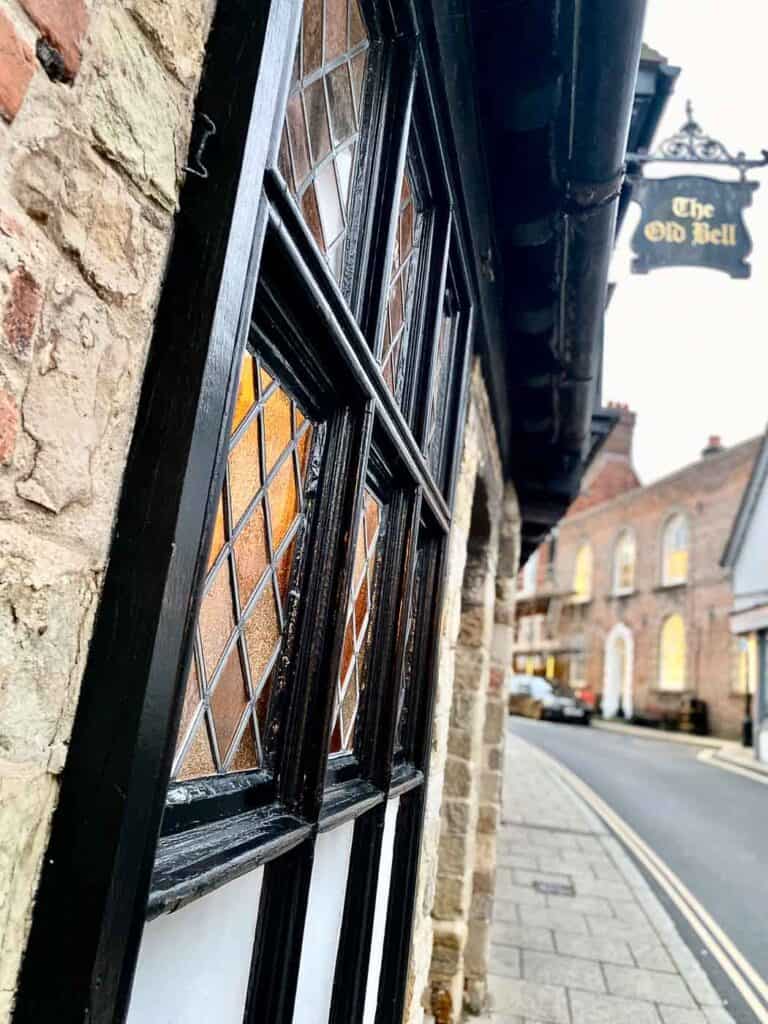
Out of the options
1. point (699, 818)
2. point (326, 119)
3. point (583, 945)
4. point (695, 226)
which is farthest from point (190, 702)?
point (699, 818)

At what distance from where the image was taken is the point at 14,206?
615 mm

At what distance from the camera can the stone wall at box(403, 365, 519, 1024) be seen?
2604 millimetres

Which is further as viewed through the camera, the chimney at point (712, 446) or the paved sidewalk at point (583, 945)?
the chimney at point (712, 446)

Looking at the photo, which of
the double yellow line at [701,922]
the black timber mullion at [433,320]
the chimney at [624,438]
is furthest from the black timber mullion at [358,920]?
the chimney at [624,438]

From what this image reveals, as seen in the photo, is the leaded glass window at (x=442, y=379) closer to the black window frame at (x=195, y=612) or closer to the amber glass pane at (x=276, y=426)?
the black window frame at (x=195, y=612)

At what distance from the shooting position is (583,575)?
29.9 m

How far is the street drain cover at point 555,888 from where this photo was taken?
6.34 metres

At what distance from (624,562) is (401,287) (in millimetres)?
27129

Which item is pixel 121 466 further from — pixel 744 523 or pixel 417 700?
pixel 744 523

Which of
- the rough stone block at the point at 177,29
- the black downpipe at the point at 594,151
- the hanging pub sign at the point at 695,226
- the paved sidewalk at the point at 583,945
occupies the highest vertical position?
the hanging pub sign at the point at 695,226

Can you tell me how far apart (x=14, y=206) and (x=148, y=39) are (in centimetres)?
30

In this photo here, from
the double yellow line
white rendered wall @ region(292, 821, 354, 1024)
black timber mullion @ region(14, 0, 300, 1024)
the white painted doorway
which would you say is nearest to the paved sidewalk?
the double yellow line

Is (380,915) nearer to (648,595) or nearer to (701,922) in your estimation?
(701,922)

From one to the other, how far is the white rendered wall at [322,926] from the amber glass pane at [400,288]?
1.06 m
